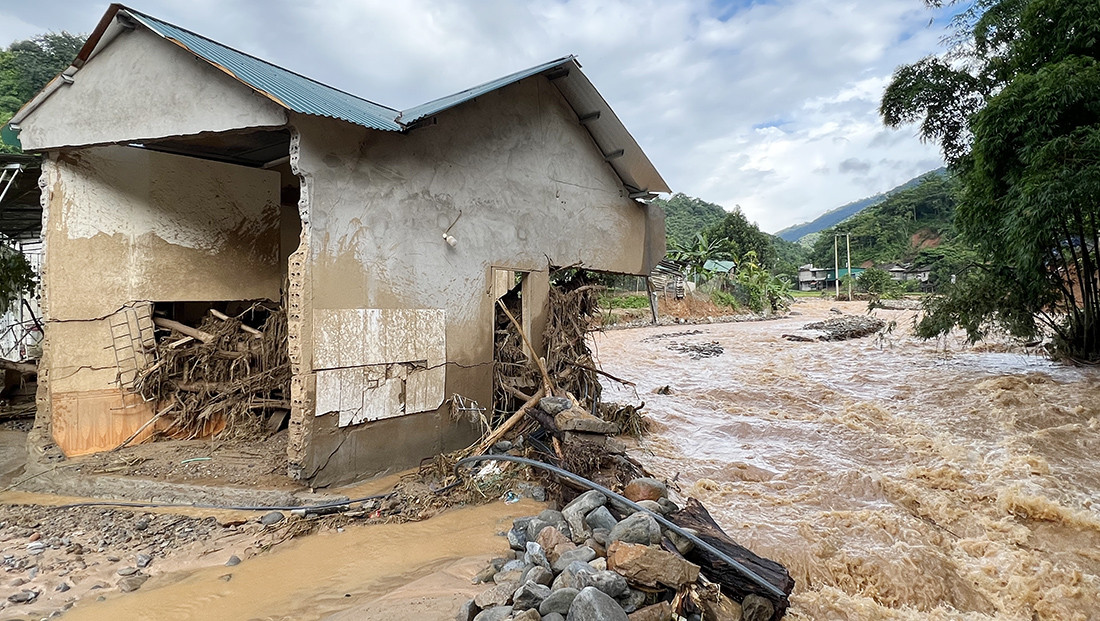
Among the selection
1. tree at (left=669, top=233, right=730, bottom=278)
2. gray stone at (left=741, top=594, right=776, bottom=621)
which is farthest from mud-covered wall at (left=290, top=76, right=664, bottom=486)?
tree at (left=669, top=233, right=730, bottom=278)

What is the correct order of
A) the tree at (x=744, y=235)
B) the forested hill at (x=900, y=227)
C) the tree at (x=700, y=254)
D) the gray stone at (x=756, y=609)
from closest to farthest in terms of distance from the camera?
the gray stone at (x=756, y=609) < the tree at (x=700, y=254) < the tree at (x=744, y=235) < the forested hill at (x=900, y=227)


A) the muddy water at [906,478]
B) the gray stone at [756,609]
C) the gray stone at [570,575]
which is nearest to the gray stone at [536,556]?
the gray stone at [570,575]

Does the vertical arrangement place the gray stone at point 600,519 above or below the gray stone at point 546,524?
above

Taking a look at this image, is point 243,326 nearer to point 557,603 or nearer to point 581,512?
point 581,512

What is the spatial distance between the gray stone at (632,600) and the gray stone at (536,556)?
486 mm

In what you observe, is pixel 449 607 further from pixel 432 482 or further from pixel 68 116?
pixel 68 116

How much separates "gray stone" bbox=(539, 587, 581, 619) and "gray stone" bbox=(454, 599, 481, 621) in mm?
416

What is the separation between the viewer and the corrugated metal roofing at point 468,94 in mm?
5105

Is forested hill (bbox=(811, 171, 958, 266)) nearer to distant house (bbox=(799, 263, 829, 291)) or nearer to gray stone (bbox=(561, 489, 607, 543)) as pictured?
distant house (bbox=(799, 263, 829, 291))

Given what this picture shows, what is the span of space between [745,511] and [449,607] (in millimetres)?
3379

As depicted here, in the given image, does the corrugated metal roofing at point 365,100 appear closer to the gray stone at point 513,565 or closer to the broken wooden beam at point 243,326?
the broken wooden beam at point 243,326

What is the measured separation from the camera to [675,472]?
6.30 meters

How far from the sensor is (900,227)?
53406 millimetres

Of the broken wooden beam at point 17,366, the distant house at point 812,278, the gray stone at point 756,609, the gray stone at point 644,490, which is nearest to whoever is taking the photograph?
the gray stone at point 756,609
